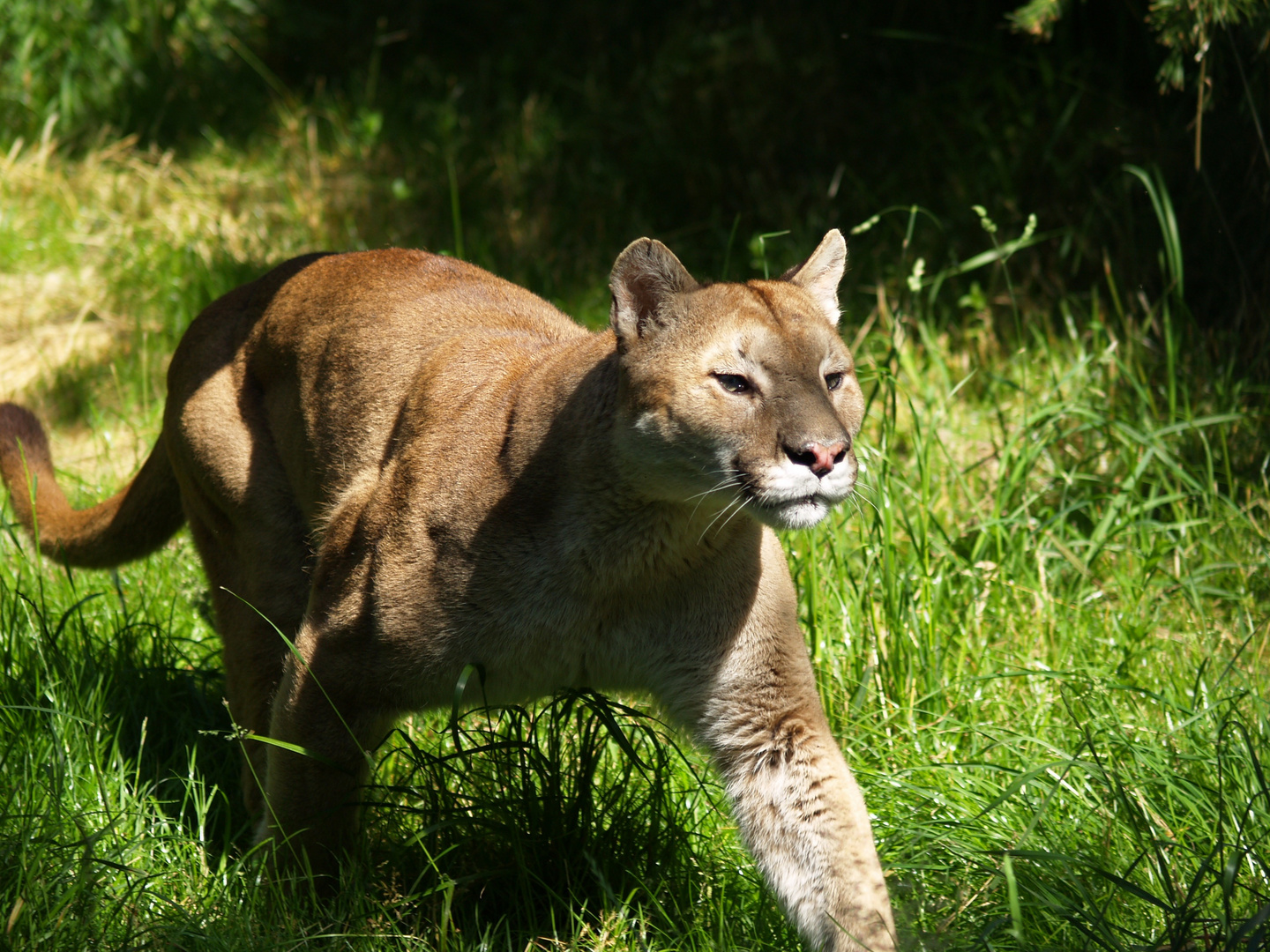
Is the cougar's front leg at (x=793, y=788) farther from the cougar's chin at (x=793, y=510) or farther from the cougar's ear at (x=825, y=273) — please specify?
the cougar's ear at (x=825, y=273)

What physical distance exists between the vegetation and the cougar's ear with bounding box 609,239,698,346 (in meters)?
0.96

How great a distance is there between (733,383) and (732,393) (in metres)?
0.03

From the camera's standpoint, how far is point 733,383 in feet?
9.77

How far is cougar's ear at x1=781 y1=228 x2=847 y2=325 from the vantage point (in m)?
3.45

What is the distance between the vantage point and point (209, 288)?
6.56 metres

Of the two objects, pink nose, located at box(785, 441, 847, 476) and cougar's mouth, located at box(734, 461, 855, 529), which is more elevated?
pink nose, located at box(785, 441, 847, 476)

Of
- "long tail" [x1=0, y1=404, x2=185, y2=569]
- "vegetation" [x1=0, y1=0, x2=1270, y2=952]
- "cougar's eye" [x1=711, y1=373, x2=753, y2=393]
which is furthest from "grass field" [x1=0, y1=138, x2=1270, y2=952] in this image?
"cougar's eye" [x1=711, y1=373, x2=753, y2=393]

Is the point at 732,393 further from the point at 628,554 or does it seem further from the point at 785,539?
the point at 785,539

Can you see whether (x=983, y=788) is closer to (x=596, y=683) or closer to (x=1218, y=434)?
(x=596, y=683)

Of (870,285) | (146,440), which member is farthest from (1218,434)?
(146,440)

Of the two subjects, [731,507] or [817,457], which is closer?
[817,457]

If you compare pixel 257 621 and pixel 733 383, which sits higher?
pixel 733 383

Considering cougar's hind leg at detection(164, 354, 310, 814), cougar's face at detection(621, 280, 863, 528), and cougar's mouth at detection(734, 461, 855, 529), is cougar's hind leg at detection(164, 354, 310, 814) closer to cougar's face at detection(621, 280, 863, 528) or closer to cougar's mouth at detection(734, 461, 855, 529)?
cougar's face at detection(621, 280, 863, 528)

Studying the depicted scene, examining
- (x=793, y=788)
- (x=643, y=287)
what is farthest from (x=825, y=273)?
(x=793, y=788)
